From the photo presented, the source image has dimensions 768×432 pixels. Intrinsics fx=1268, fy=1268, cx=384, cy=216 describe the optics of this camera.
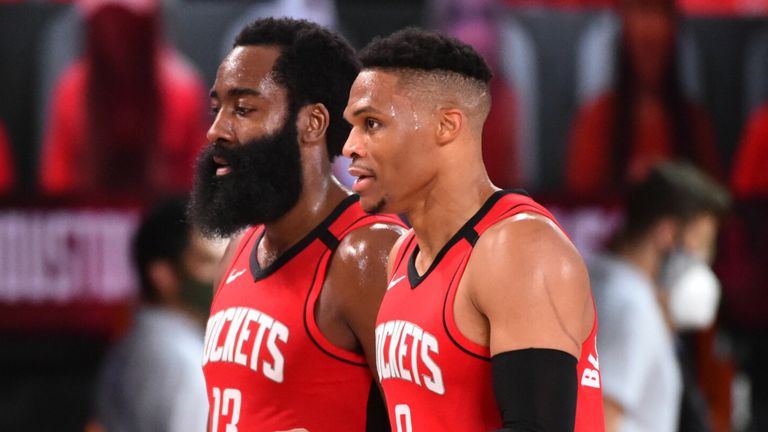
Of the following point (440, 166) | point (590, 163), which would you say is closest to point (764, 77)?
point (590, 163)

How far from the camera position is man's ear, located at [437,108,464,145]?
257 cm

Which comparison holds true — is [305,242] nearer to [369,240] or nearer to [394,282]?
[369,240]

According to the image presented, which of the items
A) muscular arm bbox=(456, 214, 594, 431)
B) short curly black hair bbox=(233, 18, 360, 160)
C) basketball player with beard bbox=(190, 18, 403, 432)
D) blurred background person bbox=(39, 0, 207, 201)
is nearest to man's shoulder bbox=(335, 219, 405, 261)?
basketball player with beard bbox=(190, 18, 403, 432)

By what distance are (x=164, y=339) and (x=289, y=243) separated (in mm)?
1690

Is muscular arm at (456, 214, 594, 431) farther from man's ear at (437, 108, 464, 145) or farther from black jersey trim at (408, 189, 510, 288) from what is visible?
man's ear at (437, 108, 464, 145)

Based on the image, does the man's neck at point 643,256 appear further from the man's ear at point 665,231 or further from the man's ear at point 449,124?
the man's ear at point 449,124

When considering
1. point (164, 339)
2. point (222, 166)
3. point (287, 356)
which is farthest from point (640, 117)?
point (287, 356)

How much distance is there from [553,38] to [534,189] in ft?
2.82

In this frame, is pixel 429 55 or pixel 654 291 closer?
pixel 429 55

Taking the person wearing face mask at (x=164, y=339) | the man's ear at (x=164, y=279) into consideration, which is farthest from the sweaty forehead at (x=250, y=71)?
the man's ear at (x=164, y=279)

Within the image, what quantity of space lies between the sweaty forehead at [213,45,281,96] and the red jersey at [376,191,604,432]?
0.64 meters

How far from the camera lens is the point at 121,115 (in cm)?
670

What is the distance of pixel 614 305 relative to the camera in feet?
15.0

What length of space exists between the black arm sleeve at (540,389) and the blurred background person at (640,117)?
194 inches
